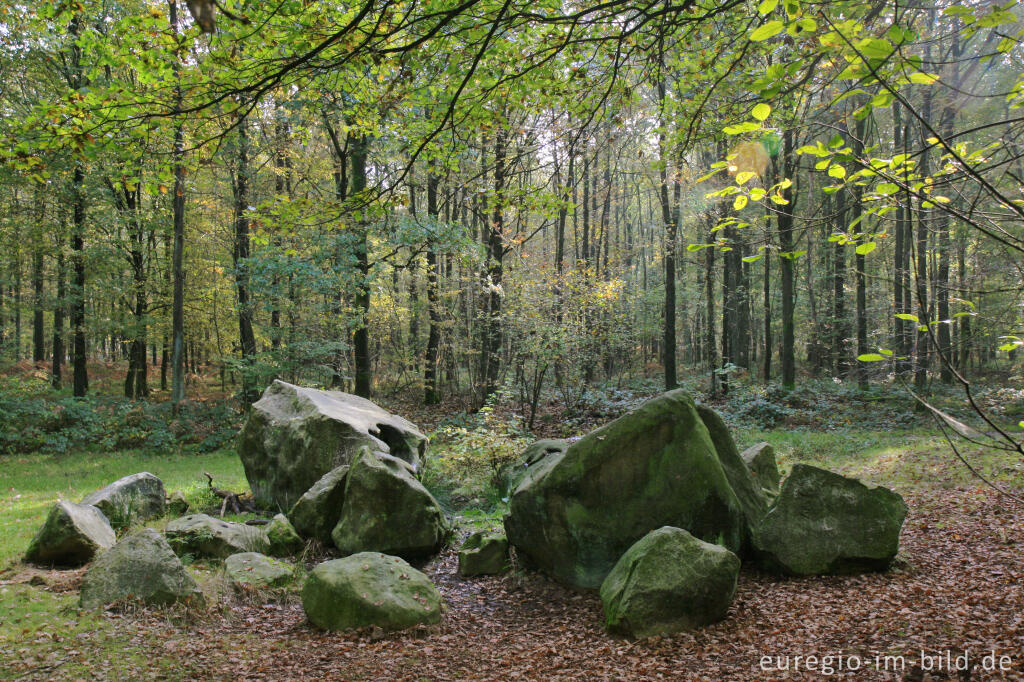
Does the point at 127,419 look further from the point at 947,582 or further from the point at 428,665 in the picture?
the point at 947,582

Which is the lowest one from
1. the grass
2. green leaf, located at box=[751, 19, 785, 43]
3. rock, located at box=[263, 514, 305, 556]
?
the grass

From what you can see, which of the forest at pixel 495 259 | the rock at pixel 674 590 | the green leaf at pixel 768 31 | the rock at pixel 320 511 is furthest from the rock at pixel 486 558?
the green leaf at pixel 768 31

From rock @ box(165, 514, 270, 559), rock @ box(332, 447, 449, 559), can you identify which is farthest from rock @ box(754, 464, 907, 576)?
rock @ box(165, 514, 270, 559)

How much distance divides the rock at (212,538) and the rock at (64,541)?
0.74m

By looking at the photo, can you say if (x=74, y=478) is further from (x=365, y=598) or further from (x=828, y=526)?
(x=828, y=526)

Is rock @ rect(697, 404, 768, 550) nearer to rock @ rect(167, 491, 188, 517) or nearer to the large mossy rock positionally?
the large mossy rock

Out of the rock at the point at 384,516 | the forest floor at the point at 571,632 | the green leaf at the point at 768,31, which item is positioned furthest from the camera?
the rock at the point at 384,516

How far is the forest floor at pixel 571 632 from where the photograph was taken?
382 centimetres

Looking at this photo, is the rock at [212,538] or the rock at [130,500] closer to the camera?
the rock at [212,538]

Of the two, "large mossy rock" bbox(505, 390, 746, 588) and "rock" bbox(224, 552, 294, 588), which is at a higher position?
"large mossy rock" bbox(505, 390, 746, 588)

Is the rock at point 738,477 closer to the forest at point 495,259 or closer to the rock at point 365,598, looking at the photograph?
the forest at point 495,259

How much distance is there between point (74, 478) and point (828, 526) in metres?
13.2

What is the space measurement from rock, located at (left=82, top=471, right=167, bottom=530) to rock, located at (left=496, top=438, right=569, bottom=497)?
5072 mm

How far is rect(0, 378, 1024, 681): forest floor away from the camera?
3818 mm
